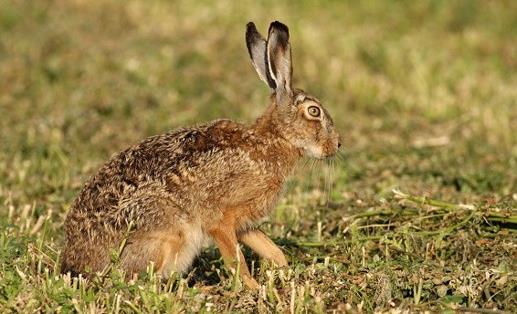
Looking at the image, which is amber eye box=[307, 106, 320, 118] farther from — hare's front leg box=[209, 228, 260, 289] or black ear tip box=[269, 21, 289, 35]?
hare's front leg box=[209, 228, 260, 289]

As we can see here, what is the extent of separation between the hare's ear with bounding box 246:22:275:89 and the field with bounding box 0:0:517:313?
710 mm

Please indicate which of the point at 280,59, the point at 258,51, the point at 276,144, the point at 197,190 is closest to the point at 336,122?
the point at 258,51

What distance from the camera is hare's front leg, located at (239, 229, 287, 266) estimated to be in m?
6.19

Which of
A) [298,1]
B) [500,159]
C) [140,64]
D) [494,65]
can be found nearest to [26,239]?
[500,159]

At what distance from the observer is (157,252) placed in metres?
5.60

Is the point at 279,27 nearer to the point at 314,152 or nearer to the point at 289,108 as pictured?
the point at 289,108

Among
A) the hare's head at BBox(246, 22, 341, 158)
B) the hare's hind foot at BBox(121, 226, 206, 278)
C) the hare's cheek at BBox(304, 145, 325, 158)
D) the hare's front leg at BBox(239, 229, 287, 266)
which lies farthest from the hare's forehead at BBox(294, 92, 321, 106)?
the hare's hind foot at BBox(121, 226, 206, 278)

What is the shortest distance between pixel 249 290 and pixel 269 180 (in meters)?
0.86

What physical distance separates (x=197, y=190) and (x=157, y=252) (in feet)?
1.68

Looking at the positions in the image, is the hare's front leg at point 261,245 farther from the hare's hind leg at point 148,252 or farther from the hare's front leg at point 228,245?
the hare's hind leg at point 148,252

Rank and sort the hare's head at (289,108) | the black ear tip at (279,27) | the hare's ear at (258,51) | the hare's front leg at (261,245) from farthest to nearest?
the hare's ear at (258,51) < the hare's head at (289,108) < the black ear tip at (279,27) < the hare's front leg at (261,245)

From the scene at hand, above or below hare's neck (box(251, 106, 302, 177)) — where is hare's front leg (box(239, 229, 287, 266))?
below

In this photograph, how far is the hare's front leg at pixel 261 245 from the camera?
619 centimetres

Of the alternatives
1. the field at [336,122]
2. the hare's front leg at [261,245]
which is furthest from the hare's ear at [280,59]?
the hare's front leg at [261,245]
